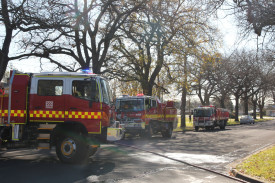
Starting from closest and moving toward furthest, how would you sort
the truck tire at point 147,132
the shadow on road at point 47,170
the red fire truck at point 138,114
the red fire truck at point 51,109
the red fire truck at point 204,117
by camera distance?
the shadow on road at point 47,170 < the red fire truck at point 51,109 < the red fire truck at point 138,114 < the truck tire at point 147,132 < the red fire truck at point 204,117

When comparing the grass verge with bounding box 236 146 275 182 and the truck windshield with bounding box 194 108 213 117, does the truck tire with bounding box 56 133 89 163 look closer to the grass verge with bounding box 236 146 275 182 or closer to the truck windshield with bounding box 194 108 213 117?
the grass verge with bounding box 236 146 275 182

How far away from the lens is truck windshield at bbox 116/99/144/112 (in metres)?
17.9

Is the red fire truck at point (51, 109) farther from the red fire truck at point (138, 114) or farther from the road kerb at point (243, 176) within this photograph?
the red fire truck at point (138, 114)

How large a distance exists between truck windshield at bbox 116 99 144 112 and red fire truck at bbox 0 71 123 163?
27.8 ft

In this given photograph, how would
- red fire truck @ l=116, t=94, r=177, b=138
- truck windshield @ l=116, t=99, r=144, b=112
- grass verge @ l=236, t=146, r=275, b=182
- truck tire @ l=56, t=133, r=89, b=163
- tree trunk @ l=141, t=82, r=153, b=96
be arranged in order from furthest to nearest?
tree trunk @ l=141, t=82, r=153, b=96, truck windshield @ l=116, t=99, r=144, b=112, red fire truck @ l=116, t=94, r=177, b=138, truck tire @ l=56, t=133, r=89, b=163, grass verge @ l=236, t=146, r=275, b=182

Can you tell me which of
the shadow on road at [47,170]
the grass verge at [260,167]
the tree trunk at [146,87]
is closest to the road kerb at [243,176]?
the grass verge at [260,167]

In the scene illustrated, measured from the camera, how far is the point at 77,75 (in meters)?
9.42

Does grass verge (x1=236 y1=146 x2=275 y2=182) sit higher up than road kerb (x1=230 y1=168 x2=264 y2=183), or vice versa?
grass verge (x1=236 y1=146 x2=275 y2=182)

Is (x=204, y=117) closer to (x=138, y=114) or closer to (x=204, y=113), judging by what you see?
(x=204, y=113)

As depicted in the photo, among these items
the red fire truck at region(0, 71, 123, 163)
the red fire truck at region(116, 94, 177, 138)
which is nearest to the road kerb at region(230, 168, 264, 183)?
the red fire truck at region(0, 71, 123, 163)

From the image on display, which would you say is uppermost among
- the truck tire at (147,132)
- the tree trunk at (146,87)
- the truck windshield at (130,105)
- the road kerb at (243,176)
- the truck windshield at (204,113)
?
the tree trunk at (146,87)

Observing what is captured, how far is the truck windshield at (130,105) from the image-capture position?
17.9m

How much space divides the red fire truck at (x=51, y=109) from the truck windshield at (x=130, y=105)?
847 centimetres

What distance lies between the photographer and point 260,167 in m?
8.55
